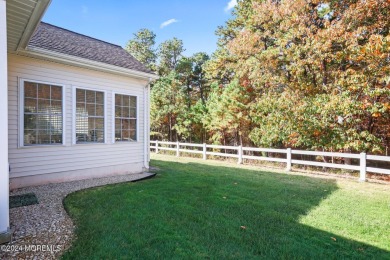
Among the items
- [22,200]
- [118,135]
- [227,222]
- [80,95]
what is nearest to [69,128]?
[80,95]

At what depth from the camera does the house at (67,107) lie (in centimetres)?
548

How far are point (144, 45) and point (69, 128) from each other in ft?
82.4

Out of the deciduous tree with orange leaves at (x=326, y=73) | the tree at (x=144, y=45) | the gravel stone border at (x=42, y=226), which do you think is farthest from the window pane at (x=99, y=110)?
the tree at (x=144, y=45)

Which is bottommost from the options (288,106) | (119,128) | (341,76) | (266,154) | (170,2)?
(266,154)

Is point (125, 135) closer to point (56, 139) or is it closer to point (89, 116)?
point (89, 116)

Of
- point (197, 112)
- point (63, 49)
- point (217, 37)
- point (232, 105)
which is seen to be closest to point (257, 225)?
point (63, 49)

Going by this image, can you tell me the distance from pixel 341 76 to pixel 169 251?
9.41 meters

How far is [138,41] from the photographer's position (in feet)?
95.3

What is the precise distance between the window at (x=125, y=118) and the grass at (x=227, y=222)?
6.94 feet

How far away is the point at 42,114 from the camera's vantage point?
5.98 m

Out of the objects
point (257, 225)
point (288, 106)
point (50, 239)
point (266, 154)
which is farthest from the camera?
point (266, 154)

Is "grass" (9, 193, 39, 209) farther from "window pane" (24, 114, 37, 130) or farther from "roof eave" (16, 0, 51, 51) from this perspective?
"roof eave" (16, 0, 51, 51)

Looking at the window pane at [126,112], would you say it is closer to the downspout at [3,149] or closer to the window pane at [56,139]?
the window pane at [56,139]

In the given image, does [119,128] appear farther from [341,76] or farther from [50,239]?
[341,76]
